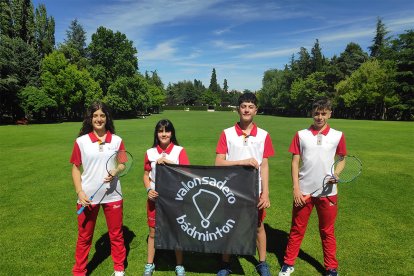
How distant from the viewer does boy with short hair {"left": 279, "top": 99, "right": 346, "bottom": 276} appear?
5.06 metres

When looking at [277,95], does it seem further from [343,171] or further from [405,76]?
[343,171]

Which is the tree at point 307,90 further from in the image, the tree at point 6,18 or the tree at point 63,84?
the tree at point 6,18

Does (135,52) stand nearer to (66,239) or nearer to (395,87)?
(395,87)

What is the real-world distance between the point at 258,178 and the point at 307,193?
40.6 inches

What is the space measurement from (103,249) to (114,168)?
2343 millimetres

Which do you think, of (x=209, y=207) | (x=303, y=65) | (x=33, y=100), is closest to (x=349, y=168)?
(x=209, y=207)

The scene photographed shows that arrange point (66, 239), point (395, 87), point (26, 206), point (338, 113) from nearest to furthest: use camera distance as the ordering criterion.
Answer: point (66, 239) → point (26, 206) → point (395, 87) → point (338, 113)

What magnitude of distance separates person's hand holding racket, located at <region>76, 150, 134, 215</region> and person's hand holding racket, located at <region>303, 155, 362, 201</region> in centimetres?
311

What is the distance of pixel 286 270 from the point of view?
5.27m

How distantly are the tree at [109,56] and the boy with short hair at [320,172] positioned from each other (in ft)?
228

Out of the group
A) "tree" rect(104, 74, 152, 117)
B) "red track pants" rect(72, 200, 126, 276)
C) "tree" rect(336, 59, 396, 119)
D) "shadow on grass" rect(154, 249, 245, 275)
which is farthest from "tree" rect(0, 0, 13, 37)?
"tree" rect(336, 59, 396, 119)

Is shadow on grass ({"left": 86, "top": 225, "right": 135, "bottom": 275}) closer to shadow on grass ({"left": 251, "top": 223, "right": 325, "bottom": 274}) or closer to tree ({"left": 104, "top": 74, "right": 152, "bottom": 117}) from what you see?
shadow on grass ({"left": 251, "top": 223, "right": 325, "bottom": 274})

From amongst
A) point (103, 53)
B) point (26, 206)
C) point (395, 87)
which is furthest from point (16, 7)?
point (395, 87)

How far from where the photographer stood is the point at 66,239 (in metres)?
6.74
